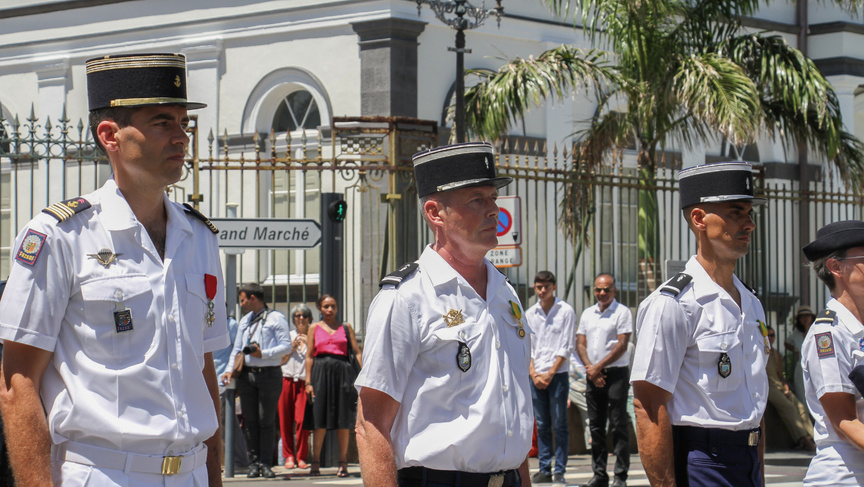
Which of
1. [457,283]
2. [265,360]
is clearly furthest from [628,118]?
[457,283]

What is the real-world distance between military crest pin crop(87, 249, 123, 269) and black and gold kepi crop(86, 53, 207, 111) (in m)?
0.45

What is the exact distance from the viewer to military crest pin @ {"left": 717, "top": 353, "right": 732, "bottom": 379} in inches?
201

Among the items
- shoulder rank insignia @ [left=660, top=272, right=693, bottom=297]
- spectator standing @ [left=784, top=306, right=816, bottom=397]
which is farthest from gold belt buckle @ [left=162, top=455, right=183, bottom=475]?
spectator standing @ [left=784, top=306, right=816, bottom=397]

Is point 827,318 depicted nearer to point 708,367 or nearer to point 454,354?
point 708,367

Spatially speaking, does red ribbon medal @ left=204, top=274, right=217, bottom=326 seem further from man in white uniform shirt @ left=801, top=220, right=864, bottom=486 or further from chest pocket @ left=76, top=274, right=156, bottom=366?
man in white uniform shirt @ left=801, top=220, right=864, bottom=486

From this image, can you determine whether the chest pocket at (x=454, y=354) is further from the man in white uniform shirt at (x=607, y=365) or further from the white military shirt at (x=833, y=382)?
the man in white uniform shirt at (x=607, y=365)

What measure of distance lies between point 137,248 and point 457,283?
1117 millimetres

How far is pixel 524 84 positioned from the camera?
51.0ft

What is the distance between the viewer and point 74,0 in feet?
70.3

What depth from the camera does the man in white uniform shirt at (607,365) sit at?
1218cm

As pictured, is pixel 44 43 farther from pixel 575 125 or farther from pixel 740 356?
pixel 740 356

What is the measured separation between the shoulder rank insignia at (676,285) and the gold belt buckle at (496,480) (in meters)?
1.45

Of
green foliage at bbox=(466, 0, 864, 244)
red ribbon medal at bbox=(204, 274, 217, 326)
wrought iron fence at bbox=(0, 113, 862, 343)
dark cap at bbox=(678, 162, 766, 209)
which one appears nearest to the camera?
red ribbon medal at bbox=(204, 274, 217, 326)

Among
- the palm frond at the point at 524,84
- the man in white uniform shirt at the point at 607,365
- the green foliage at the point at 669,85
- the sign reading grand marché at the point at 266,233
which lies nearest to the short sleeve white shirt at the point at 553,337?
the man in white uniform shirt at the point at 607,365
